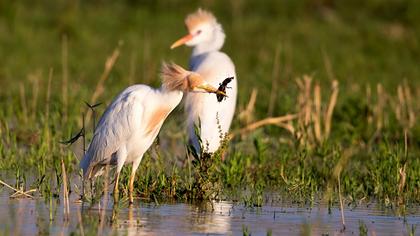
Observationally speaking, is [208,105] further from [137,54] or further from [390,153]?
[137,54]

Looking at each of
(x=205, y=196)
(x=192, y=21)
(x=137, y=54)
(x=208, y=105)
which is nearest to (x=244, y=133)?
(x=192, y=21)

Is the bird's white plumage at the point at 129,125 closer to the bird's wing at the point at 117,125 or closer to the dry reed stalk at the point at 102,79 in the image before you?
the bird's wing at the point at 117,125

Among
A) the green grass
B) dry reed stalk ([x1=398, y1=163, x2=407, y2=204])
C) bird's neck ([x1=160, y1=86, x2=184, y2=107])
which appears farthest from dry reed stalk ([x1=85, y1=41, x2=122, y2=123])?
dry reed stalk ([x1=398, y1=163, x2=407, y2=204])

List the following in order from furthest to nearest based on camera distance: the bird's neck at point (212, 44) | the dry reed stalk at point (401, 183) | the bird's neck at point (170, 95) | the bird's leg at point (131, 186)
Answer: the bird's neck at point (212, 44) → the dry reed stalk at point (401, 183) → the bird's neck at point (170, 95) → the bird's leg at point (131, 186)

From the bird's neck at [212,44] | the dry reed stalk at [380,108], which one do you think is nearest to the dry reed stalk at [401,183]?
the dry reed stalk at [380,108]

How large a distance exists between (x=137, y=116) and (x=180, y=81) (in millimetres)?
393

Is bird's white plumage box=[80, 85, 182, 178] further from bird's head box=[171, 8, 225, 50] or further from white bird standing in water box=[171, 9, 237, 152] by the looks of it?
bird's head box=[171, 8, 225, 50]

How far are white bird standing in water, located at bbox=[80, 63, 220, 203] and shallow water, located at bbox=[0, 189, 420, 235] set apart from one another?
411mm

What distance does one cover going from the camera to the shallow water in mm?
6355

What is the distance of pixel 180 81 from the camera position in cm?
762

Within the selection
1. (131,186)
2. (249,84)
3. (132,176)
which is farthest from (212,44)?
(249,84)

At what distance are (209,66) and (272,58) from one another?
8260mm

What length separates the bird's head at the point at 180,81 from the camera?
25.0ft

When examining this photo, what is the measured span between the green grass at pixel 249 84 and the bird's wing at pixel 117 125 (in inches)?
13.0
